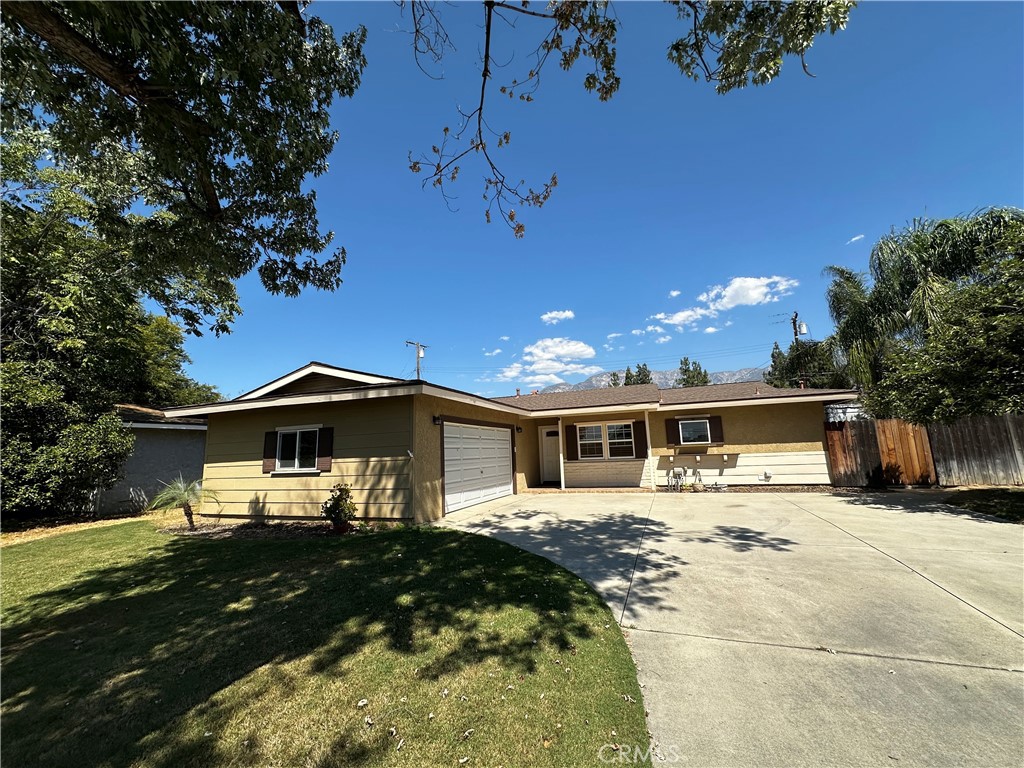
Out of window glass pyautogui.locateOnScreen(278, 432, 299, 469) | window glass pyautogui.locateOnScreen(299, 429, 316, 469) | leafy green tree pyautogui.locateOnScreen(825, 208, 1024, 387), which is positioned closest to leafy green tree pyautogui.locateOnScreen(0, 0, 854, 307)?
window glass pyautogui.locateOnScreen(299, 429, 316, 469)

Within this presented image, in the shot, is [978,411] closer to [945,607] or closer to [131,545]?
[945,607]

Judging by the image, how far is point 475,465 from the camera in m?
11.3

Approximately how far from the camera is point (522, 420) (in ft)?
49.4

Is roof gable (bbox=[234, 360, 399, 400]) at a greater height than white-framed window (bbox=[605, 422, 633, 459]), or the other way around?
roof gable (bbox=[234, 360, 399, 400])

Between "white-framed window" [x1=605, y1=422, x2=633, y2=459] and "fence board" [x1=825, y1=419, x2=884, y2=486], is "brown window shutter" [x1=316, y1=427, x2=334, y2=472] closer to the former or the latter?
"white-framed window" [x1=605, y1=422, x2=633, y2=459]

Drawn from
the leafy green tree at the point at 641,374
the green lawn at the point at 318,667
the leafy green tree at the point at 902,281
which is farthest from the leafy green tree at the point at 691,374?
the green lawn at the point at 318,667

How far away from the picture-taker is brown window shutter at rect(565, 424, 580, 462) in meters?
14.5

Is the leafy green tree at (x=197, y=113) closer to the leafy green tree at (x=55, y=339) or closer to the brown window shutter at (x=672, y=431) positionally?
the leafy green tree at (x=55, y=339)

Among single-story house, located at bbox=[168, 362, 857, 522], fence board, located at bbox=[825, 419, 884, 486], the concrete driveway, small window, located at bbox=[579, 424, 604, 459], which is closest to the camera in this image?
the concrete driveway

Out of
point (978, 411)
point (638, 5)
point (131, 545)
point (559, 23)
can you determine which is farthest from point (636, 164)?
point (131, 545)

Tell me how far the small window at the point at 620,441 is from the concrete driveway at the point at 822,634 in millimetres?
6648

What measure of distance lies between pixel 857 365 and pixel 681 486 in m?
10.0

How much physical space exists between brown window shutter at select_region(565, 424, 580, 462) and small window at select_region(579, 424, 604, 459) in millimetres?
204

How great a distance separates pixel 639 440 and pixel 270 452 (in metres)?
11.3
